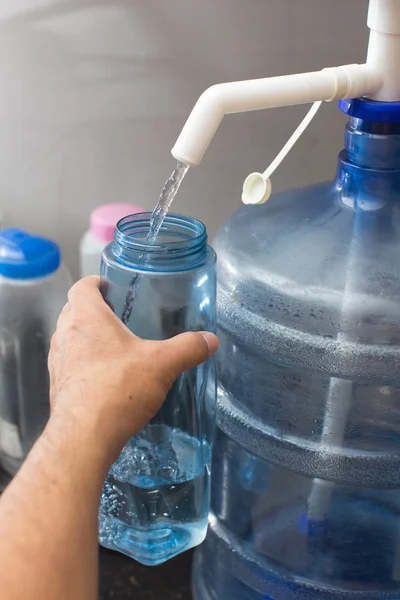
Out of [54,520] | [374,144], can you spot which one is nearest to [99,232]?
[374,144]

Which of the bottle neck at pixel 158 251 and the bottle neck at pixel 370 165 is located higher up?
the bottle neck at pixel 370 165

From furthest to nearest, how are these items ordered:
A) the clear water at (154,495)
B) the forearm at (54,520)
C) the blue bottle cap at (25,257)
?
the blue bottle cap at (25,257) → the clear water at (154,495) → the forearm at (54,520)

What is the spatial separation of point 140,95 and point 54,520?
Result: 0.65 meters

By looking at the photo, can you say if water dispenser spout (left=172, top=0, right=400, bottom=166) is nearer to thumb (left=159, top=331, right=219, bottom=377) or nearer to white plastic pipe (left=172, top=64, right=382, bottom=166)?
white plastic pipe (left=172, top=64, right=382, bottom=166)

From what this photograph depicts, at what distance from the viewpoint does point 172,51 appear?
0.98m

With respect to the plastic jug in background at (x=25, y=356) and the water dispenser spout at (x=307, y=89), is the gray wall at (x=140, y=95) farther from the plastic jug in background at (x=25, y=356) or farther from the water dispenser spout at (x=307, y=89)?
the water dispenser spout at (x=307, y=89)

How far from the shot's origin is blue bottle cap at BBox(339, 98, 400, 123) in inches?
28.4

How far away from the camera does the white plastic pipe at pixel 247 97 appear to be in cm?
63

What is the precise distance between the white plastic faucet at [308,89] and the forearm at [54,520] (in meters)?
0.26

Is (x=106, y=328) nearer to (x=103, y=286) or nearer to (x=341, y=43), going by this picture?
(x=103, y=286)

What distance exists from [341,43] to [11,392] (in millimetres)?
671

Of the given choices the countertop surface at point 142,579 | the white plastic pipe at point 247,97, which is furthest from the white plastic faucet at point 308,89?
the countertop surface at point 142,579

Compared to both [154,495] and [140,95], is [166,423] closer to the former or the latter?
[154,495]

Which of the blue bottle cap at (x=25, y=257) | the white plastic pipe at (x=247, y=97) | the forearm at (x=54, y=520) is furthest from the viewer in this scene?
the blue bottle cap at (x=25, y=257)
